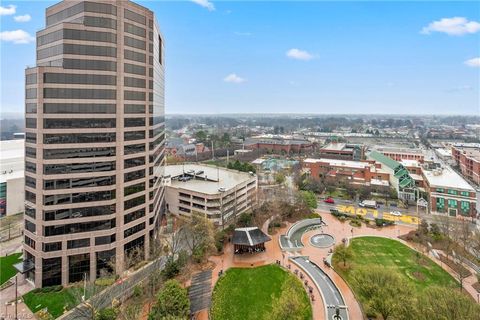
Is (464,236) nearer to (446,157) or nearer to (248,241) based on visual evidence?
(248,241)

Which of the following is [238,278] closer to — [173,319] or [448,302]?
[173,319]

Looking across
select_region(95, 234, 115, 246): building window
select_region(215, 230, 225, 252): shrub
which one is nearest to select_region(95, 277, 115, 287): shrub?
select_region(95, 234, 115, 246): building window

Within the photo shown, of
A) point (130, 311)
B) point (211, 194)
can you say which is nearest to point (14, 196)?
point (211, 194)

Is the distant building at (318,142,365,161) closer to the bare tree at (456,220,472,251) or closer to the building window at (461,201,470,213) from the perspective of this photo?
the building window at (461,201,470,213)

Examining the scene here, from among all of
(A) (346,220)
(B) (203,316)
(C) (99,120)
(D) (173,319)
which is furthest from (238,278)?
(A) (346,220)

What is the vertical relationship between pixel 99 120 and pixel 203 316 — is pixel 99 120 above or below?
above

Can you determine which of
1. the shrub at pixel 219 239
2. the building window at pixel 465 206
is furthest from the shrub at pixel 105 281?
the building window at pixel 465 206
